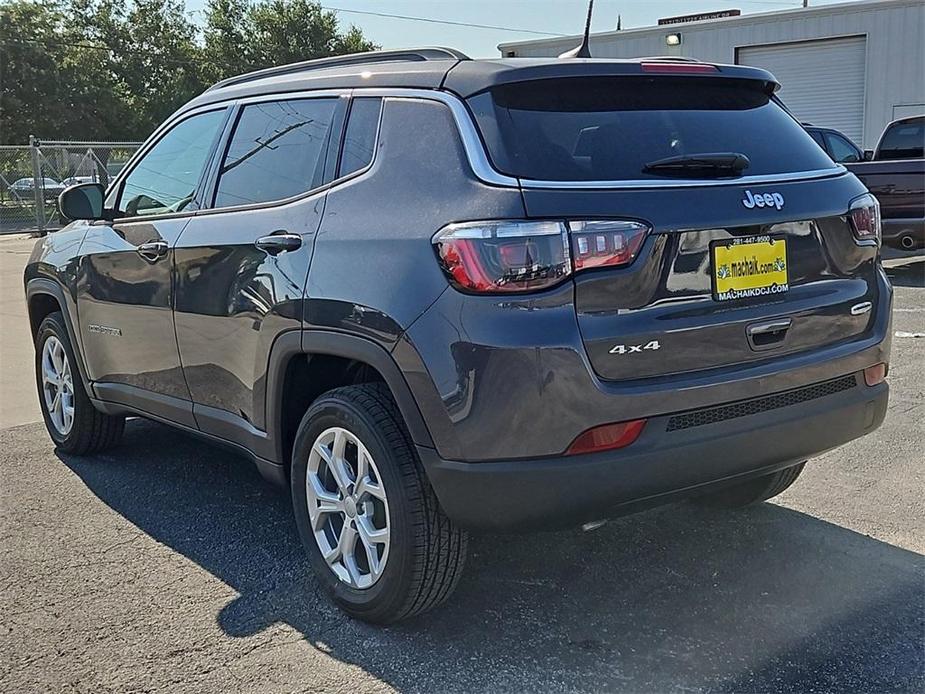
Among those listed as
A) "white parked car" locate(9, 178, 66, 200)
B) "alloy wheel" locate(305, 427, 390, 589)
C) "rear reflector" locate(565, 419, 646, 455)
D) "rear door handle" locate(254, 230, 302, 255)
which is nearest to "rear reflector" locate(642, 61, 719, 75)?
"rear reflector" locate(565, 419, 646, 455)

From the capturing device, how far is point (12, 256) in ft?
54.8

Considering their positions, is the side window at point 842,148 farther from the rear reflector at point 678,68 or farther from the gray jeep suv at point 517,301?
the rear reflector at point 678,68

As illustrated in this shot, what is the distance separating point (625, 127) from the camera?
2.96 meters

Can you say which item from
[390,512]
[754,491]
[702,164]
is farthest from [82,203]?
[754,491]

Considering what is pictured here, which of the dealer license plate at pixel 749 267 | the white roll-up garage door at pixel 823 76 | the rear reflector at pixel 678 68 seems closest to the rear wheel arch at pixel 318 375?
the dealer license plate at pixel 749 267

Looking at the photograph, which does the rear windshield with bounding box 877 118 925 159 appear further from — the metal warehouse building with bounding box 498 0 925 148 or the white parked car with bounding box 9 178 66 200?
the white parked car with bounding box 9 178 66 200

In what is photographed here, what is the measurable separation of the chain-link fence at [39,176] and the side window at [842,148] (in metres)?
15.9

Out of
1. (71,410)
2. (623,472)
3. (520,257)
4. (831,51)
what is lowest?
(71,410)

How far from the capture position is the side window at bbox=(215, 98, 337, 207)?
3441mm

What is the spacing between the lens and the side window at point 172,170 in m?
4.10

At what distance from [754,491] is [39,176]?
68.3ft

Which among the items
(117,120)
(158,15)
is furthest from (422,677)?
(158,15)

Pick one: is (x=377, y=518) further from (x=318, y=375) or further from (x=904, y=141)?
(x=904, y=141)

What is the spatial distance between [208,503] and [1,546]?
86 cm
